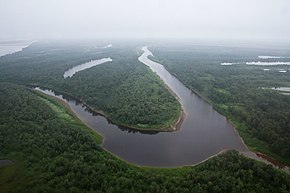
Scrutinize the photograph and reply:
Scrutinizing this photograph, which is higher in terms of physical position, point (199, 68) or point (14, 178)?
point (199, 68)

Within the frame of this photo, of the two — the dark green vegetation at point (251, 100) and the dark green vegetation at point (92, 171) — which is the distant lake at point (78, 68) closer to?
the dark green vegetation at point (251, 100)

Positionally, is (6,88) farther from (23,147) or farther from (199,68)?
(199,68)

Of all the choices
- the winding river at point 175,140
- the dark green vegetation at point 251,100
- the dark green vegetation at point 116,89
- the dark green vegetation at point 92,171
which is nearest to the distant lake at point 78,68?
the dark green vegetation at point 116,89

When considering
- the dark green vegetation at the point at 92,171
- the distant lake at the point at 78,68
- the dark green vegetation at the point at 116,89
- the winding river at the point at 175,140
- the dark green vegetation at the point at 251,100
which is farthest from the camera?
the distant lake at the point at 78,68

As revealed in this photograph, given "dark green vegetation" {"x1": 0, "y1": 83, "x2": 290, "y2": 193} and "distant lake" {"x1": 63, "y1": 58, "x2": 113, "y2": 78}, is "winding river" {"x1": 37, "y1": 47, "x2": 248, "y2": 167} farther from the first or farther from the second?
"distant lake" {"x1": 63, "y1": 58, "x2": 113, "y2": 78}

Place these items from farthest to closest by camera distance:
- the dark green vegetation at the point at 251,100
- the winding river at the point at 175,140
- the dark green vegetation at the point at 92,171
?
the dark green vegetation at the point at 251,100 < the winding river at the point at 175,140 < the dark green vegetation at the point at 92,171

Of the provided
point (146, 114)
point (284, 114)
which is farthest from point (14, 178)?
point (284, 114)
